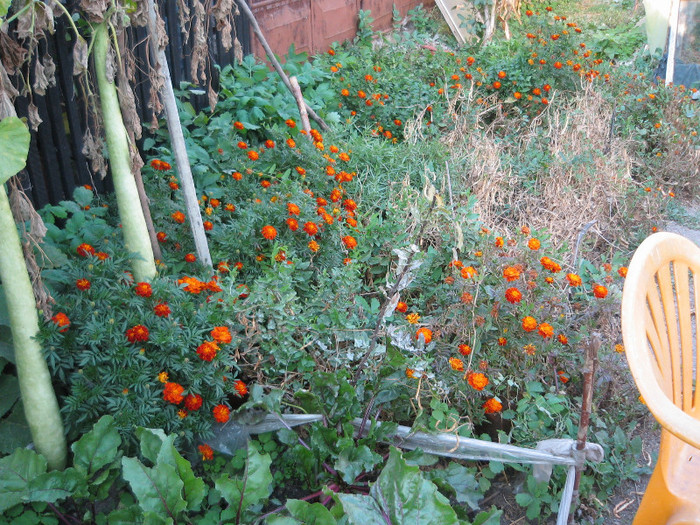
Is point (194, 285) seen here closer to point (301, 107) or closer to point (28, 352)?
point (28, 352)

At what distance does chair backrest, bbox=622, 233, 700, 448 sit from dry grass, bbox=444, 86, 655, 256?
1.61m

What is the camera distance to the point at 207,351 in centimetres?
197

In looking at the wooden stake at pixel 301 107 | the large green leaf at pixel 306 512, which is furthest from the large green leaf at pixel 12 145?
the wooden stake at pixel 301 107

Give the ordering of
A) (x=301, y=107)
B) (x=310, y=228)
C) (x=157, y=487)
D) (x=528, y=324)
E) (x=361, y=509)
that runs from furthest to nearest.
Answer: (x=301, y=107) → (x=310, y=228) → (x=528, y=324) → (x=157, y=487) → (x=361, y=509)

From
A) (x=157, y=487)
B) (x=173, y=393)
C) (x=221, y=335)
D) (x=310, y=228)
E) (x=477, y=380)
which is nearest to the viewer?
(x=157, y=487)

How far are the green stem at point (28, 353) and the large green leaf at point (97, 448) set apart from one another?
15cm

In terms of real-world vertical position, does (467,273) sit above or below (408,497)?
above

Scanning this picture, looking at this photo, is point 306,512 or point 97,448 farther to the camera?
point 97,448

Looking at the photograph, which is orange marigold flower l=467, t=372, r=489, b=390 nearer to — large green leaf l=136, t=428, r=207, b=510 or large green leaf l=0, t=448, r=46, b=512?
large green leaf l=136, t=428, r=207, b=510

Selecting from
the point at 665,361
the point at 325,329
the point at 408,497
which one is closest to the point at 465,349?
the point at 325,329

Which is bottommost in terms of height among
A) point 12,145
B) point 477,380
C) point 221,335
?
point 477,380

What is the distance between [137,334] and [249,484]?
0.57 meters

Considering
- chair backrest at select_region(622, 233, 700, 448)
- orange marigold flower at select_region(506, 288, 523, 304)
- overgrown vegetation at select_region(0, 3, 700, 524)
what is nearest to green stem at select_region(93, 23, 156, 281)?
overgrown vegetation at select_region(0, 3, 700, 524)

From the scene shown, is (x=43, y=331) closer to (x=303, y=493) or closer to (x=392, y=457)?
(x=303, y=493)
